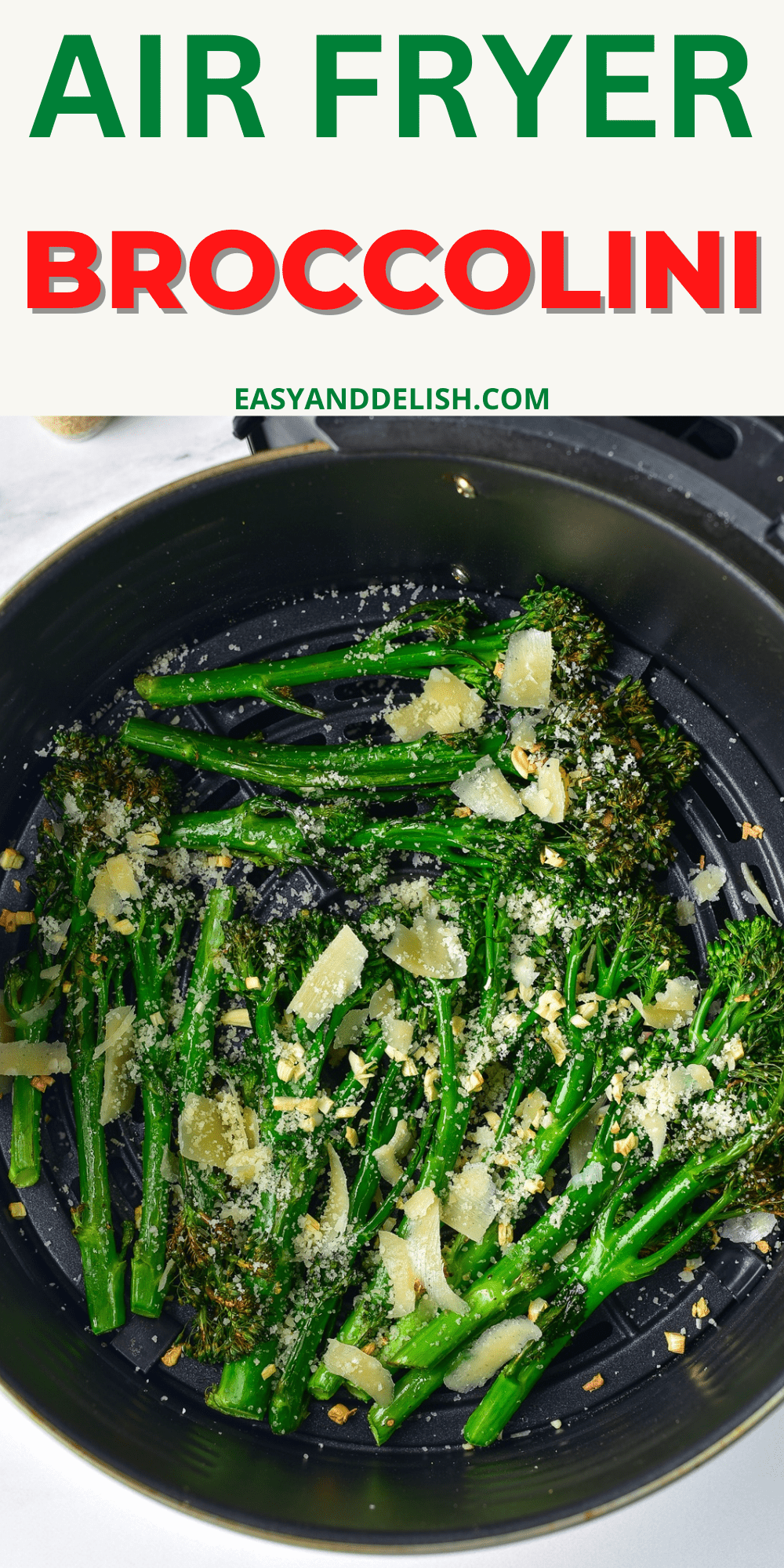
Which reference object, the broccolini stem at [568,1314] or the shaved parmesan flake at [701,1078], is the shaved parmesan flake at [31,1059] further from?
the shaved parmesan flake at [701,1078]

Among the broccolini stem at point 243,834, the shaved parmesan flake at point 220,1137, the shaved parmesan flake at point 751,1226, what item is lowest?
the shaved parmesan flake at point 751,1226

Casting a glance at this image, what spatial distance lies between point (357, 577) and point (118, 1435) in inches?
76.8

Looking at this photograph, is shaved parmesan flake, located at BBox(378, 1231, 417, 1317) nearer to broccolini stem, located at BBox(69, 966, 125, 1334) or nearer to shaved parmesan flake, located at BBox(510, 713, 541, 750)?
broccolini stem, located at BBox(69, 966, 125, 1334)

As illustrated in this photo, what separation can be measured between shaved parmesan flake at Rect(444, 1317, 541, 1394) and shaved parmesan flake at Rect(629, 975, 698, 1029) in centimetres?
69

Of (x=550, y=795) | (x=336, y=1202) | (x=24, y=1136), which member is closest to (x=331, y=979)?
(x=336, y=1202)

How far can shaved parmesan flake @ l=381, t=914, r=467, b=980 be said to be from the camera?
2.25 meters

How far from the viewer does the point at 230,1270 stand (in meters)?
2.24

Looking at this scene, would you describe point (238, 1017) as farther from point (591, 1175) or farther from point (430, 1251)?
point (591, 1175)

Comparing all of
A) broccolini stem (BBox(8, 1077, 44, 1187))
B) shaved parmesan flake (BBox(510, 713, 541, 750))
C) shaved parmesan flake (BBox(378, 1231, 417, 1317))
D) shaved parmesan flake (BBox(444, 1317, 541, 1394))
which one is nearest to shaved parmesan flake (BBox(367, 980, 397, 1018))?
shaved parmesan flake (BBox(378, 1231, 417, 1317))

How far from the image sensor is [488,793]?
7.38 ft

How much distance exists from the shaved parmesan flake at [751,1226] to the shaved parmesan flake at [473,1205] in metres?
0.57

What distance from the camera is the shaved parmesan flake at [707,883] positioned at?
2453mm

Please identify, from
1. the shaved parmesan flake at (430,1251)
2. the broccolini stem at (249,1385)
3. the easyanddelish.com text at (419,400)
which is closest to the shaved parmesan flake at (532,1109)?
the shaved parmesan flake at (430,1251)

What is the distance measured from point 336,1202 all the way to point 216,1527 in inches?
32.2
